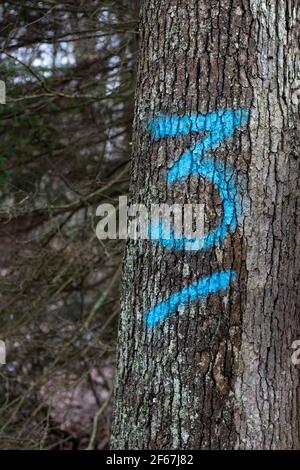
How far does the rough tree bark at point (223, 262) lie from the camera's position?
229 cm

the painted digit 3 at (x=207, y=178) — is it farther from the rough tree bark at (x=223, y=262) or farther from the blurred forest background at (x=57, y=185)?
the blurred forest background at (x=57, y=185)

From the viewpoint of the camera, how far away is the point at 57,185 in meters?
5.77

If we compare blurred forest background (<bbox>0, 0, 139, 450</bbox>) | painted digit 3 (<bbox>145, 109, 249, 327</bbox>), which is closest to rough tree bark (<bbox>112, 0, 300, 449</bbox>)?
painted digit 3 (<bbox>145, 109, 249, 327</bbox>)

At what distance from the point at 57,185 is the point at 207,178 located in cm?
355

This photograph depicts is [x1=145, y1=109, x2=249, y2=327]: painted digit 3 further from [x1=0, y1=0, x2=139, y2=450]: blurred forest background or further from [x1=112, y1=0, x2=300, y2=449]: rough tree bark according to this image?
[x1=0, y1=0, x2=139, y2=450]: blurred forest background

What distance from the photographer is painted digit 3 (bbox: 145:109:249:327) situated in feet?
7.66

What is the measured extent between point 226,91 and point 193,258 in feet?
1.95

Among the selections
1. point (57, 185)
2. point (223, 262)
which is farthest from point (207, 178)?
point (57, 185)

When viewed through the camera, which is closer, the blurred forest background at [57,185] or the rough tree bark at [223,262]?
the rough tree bark at [223,262]

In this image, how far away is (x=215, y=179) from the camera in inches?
93.0

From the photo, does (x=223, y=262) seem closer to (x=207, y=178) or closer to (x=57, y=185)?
(x=207, y=178)

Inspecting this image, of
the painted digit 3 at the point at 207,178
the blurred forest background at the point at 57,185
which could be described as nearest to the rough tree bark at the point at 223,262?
the painted digit 3 at the point at 207,178

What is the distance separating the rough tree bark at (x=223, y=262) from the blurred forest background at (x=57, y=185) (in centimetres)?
219
